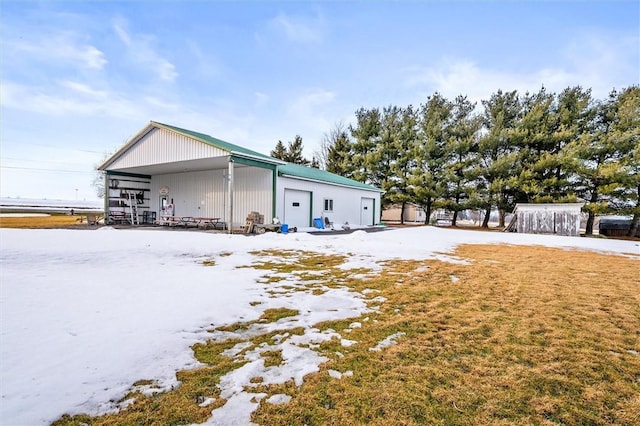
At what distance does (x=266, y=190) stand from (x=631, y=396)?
Answer: 46.8 feet

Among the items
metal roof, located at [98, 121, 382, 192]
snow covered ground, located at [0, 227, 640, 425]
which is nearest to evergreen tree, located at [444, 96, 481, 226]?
metal roof, located at [98, 121, 382, 192]

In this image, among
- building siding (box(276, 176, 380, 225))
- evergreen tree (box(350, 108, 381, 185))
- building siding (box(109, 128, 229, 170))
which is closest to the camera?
building siding (box(109, 128, 229, 170))

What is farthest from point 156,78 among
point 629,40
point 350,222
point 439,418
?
point 629,40

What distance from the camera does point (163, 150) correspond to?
14.9 m

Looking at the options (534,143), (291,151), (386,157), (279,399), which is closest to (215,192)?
(279,399)

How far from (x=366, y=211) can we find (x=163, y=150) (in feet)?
47.7

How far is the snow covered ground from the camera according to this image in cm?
188

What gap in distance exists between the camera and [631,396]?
1.95 meters

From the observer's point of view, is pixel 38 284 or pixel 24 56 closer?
pixel 38 284

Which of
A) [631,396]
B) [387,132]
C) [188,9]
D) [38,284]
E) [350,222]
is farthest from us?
[387,132]

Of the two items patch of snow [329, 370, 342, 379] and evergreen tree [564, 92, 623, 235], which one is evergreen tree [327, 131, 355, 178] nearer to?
evergreen tree [564, 92, 623, 235]

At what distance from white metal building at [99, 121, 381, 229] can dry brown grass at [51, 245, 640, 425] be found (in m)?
10.6

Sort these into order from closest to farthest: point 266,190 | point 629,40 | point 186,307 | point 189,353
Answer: point 189,353, point 186,307, point 629,40, point 266,190

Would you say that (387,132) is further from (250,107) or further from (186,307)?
(186,307)
